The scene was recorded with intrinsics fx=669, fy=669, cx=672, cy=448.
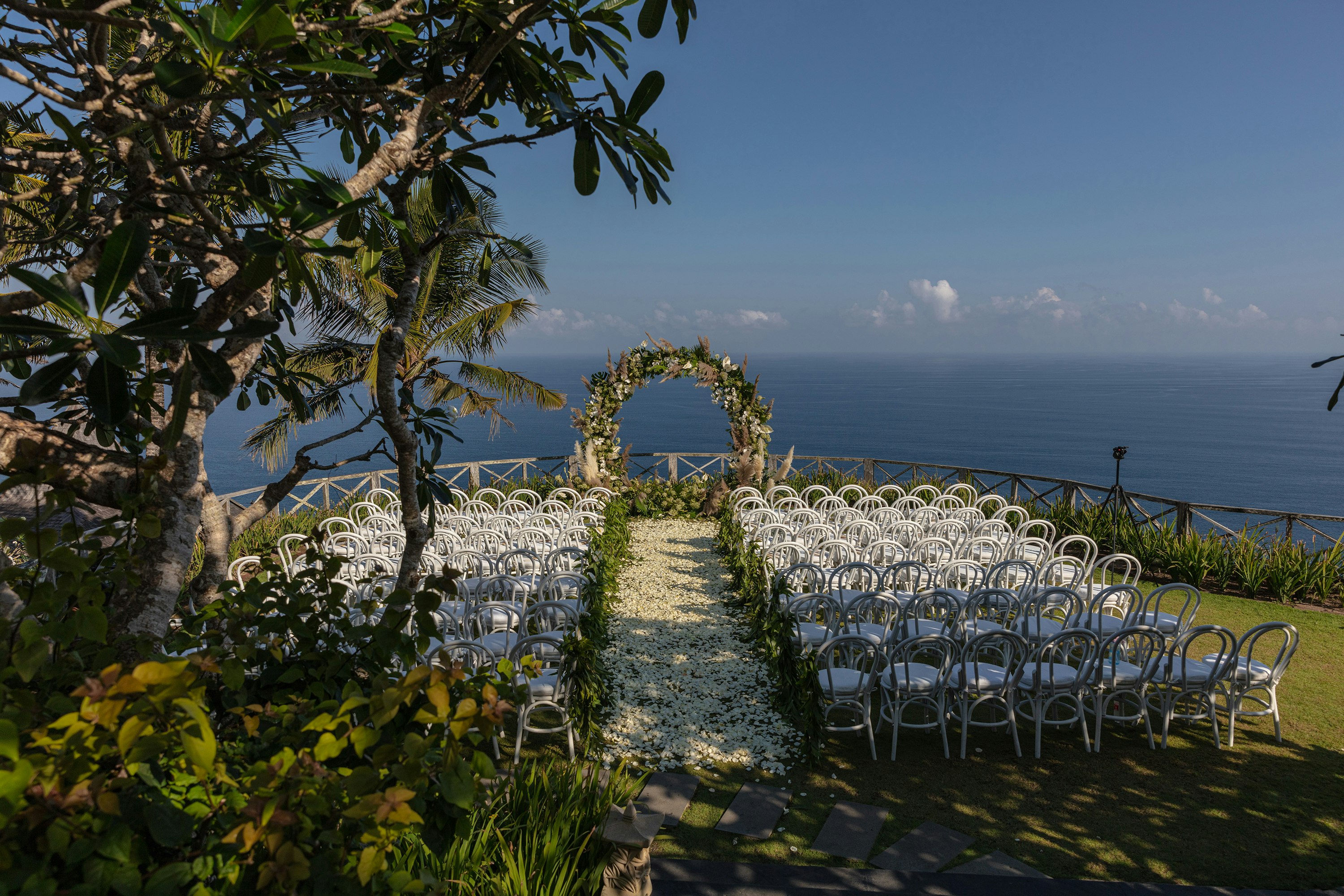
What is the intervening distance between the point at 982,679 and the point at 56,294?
5416mm

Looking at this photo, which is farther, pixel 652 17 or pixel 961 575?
pixel 961 575

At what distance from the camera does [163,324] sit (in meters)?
1.25

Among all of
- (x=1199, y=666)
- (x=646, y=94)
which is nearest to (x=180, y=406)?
(x=646, y=94)

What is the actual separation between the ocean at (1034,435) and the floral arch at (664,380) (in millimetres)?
21806

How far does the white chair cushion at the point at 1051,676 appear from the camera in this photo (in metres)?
4.84

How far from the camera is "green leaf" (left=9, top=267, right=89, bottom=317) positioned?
3.69 ft

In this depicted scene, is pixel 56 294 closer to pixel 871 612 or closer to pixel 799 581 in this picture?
pixel 871 612

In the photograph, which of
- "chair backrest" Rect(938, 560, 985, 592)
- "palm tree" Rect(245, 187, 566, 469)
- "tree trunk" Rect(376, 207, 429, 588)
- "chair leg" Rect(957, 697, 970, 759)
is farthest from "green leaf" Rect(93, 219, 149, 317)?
"palm tree" Rect(245, 187, 566, 469)

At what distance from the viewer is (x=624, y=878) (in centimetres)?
265

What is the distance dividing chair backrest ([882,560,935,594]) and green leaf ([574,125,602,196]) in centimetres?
510

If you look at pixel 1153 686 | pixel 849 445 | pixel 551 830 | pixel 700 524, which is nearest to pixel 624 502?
pixel 700 524

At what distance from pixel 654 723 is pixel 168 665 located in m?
4.74

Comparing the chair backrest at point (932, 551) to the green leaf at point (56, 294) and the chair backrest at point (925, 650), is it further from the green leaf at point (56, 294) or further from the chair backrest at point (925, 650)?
the green leaf at point (56, 294)

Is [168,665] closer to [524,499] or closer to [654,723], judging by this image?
[654,723]
